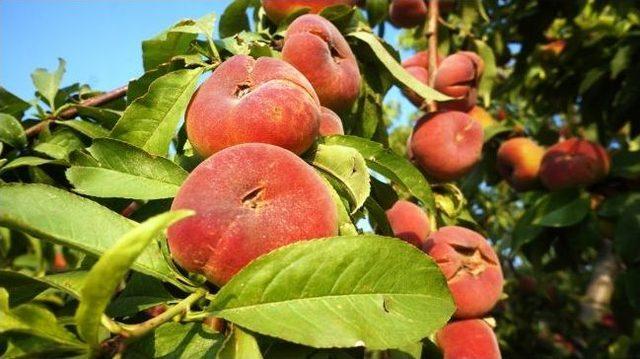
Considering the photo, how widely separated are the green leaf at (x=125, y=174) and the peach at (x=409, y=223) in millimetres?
633

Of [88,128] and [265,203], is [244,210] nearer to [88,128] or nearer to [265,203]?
[265,203]

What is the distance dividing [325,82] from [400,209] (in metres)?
0.46

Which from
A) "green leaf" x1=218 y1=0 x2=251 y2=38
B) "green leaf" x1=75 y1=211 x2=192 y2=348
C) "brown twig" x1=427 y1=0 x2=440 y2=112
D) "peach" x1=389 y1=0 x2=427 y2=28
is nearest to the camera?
"green leaf" x1=75 y1=211 x2=192 y2=348

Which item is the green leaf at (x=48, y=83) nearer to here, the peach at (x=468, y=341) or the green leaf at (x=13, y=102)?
the green leaf at (x=13, y=102)

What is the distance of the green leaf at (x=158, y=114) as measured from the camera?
1.03 meters

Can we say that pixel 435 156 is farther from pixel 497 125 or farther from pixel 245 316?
pixel 245 316

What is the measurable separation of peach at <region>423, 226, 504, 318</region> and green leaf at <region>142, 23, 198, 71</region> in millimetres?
725

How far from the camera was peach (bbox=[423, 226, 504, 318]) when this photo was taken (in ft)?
4.25

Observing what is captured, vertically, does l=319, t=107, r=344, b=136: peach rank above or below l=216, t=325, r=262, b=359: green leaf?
above

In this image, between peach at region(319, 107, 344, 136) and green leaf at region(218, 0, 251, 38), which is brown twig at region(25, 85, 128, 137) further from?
peach at region(319, 107, 344, 136)

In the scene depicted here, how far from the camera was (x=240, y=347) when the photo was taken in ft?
2.26

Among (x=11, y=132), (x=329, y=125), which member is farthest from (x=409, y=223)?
(x=11, y=132)

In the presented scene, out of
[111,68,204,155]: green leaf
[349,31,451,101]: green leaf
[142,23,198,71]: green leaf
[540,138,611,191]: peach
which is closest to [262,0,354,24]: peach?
[349,31,451,101]: green leaf

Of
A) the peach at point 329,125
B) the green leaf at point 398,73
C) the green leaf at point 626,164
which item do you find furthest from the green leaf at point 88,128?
the green leaf at point 626,164
